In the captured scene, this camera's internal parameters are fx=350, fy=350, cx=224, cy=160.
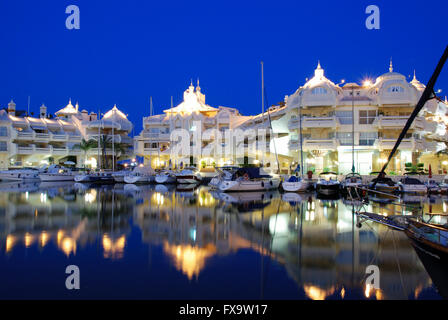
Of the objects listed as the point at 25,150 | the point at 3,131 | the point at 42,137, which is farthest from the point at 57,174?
the point at 3,131

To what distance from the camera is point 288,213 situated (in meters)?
19.2

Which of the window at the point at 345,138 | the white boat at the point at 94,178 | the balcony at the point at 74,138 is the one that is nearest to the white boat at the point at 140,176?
the white boat at the point at 94,178

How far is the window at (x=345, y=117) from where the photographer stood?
47125 mm

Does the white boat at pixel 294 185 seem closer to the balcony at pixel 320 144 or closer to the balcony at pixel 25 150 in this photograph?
the balcony at pixel 320 144

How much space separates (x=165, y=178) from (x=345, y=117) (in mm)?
26755

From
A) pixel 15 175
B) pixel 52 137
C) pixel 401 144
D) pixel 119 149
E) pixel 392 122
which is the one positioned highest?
pixel 52 137

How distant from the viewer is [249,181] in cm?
3484

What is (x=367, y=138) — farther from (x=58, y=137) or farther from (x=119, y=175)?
(x=58, y=137)

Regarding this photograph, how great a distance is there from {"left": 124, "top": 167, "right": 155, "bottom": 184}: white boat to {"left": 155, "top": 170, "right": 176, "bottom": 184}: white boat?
295cm

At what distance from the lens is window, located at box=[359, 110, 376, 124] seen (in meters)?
47.0

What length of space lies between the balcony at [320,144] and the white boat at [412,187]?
457 inches

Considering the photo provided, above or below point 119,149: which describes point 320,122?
above

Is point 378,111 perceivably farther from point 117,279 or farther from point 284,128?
point 117,279
